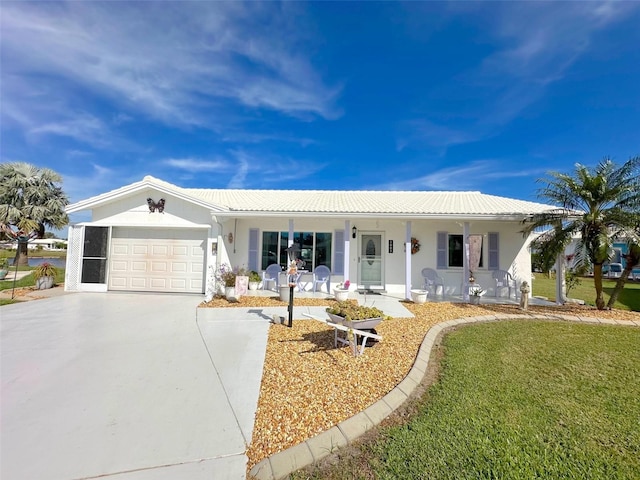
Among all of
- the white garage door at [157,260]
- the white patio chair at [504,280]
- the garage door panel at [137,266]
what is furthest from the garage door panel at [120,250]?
the white patio chair at [504,280]

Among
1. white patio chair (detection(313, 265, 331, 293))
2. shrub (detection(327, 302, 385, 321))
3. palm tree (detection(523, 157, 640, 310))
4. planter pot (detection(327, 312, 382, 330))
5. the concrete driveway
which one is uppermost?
palm tree (detection(523, 157, 640, 310))

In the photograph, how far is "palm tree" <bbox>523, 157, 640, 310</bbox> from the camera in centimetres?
773

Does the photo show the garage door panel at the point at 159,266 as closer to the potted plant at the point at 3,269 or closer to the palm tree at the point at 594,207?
the potted plant at the point at 3,269

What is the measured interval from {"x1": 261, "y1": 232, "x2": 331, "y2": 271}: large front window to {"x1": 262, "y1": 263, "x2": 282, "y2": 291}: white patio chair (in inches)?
19.3

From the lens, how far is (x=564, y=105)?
13180mm

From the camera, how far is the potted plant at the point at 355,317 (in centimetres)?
481

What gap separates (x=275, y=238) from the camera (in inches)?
468

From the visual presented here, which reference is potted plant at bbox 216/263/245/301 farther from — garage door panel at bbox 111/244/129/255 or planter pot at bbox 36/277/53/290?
planter pot at bbox 36/277/53/290

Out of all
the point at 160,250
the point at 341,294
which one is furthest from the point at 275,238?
the point at 160,250

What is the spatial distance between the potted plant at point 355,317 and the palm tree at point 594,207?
7.09 meters

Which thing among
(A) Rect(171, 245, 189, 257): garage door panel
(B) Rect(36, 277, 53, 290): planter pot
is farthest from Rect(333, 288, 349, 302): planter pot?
(B) Rect(36, 277, 53, 290): planter pot

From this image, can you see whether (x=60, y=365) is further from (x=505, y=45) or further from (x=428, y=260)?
(x=505, y=45)

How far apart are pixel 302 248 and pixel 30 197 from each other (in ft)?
72.2

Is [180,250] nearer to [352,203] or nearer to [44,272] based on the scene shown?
[44,272]
